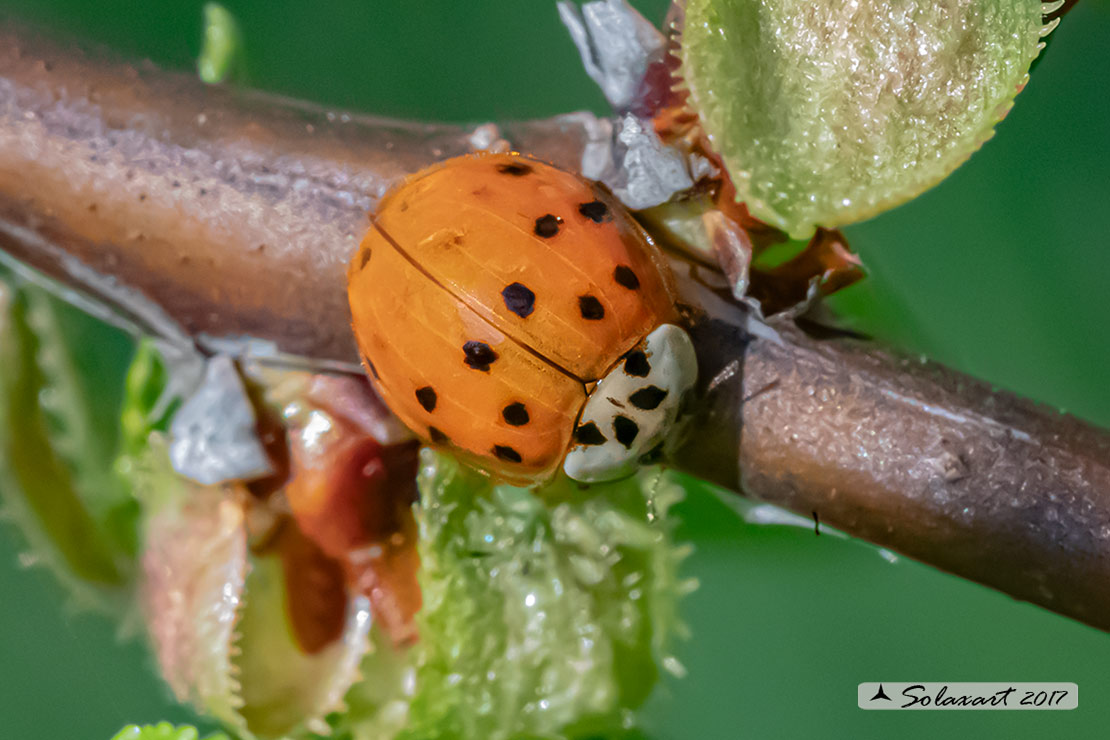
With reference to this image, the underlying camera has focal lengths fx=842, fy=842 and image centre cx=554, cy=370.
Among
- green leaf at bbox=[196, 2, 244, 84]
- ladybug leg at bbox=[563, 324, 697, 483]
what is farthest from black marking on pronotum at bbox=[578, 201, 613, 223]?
green leaf at bbox=[196, 2, 244, 84]

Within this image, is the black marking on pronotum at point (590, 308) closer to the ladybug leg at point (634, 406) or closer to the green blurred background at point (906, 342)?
the ladybug leg at point (634, 406)

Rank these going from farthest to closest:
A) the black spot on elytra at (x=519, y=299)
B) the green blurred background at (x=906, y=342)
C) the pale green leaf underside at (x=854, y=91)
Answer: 1. the green blurred background at (x=906, y=342)
2. the black spot on elytra at (x=519, y=299)
3. the pale green leaf underside at (x=854, y=91)

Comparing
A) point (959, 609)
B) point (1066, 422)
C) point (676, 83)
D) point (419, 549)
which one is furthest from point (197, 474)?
point (959, 609)

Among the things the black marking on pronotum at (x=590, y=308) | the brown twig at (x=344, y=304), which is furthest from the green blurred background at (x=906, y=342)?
the black marking on pronotum at (x=590, y=308)

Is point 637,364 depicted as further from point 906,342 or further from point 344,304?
point 906,342

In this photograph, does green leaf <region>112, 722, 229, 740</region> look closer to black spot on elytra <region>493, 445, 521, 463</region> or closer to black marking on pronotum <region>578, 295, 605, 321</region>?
black spot on elytra <region>493, 445, 521, 463</region>

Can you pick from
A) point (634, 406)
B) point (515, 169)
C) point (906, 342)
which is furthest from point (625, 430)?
point (906, 342)
